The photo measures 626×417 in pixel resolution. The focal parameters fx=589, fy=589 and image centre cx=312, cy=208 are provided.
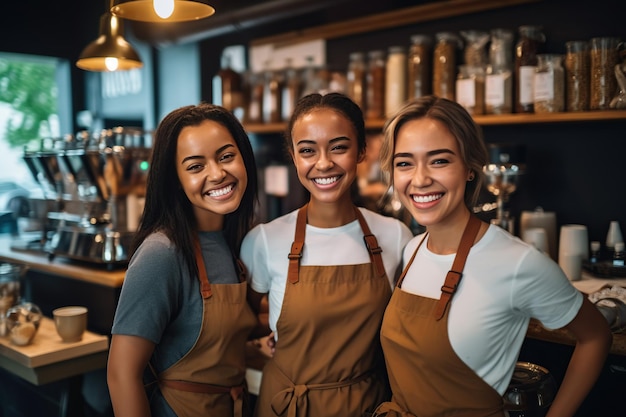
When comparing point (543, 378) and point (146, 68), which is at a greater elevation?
point (146, 68)

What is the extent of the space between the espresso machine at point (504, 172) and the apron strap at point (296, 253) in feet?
4.17

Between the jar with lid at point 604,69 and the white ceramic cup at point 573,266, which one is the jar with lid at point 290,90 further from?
the white ceramic cup at point 573,266

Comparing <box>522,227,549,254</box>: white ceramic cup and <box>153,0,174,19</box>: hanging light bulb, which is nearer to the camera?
<box>153,0,174,19</box>: hanging light bulb

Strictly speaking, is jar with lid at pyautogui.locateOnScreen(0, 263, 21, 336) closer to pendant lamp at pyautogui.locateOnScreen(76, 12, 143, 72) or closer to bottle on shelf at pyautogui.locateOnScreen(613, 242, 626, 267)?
pendant lamp at pyautogui.locateOnScreen(76, 12, 143, 72)

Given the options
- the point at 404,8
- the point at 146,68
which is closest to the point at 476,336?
the point at 404,8

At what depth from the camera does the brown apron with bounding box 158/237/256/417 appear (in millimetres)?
1589

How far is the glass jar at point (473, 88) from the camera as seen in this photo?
2.79 meters

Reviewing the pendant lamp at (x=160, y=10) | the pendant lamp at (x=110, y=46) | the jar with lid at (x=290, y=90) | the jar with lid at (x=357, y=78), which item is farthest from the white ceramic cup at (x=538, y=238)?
the pendant lamp at (x=110, y=46)

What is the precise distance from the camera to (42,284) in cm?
308

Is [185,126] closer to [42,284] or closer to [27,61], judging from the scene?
[42,284]

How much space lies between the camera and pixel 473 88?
279 cm

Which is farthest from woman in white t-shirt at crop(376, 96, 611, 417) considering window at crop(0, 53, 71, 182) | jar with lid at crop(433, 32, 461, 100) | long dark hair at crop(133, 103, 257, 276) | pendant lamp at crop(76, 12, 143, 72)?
window at crop(0, 53, 71, 182)

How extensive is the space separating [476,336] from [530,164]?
73.4 inches

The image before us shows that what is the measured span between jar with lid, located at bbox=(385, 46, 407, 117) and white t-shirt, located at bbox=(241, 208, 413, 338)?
4.92 ft
